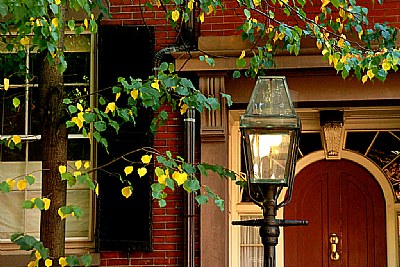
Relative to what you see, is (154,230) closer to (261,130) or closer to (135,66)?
(135,66)

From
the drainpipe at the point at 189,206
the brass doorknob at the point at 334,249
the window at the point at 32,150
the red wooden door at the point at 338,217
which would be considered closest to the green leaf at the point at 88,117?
the drainpipe at the point at 189,206

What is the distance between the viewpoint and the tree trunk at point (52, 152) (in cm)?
617

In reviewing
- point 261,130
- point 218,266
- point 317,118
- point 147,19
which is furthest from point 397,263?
point 261,130

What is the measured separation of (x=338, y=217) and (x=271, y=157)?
4.90 m

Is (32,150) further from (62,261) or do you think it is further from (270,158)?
(270,158)

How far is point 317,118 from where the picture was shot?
391 inches

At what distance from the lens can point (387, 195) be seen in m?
9.90

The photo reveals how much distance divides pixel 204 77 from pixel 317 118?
207cm

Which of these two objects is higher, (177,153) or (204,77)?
(204,77)

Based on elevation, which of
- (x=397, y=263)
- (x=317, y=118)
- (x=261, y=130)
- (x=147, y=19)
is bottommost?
(x=397, y=263)

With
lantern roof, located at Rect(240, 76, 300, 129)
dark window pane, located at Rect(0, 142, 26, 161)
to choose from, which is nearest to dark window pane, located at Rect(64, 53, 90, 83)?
dark window pane, located at Rect(0, 142, 26, 161)

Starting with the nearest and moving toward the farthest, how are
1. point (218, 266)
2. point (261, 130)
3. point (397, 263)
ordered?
point (261, 130) < point (218, 266) < point (397, 263)

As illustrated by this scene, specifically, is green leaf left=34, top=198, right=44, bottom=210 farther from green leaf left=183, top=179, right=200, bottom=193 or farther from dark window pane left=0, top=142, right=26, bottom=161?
dark window pane left=0, top=142, right=26, bottom=161

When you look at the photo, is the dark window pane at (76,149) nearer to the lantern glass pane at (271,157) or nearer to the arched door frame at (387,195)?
the arched door frame at (387,195)
